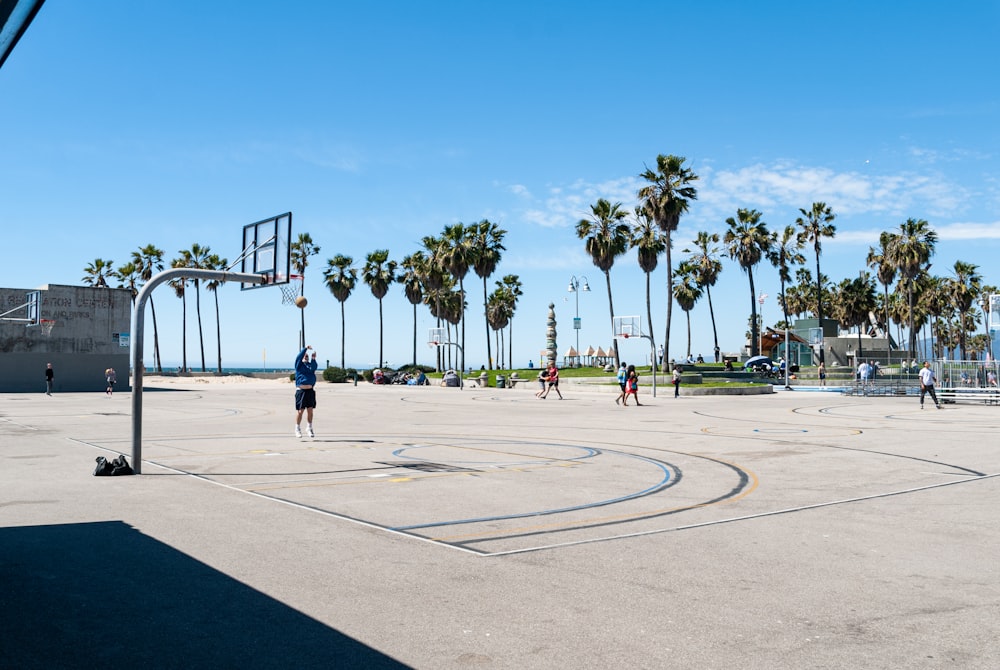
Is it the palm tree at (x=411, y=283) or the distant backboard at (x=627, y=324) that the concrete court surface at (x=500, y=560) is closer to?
the distant backboard at (x=627, y=324)

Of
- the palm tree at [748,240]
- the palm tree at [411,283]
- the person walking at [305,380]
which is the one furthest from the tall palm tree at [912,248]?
the person walking at [305,380]

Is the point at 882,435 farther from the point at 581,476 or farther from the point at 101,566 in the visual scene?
the point at 101,566

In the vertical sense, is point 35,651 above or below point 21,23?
below

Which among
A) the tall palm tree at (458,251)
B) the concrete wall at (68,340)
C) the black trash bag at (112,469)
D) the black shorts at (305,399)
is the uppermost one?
the tall palm tree at (458,251)

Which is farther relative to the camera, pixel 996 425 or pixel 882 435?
pixel 996 425

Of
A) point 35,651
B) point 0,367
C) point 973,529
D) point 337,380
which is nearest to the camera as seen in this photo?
point 35,651

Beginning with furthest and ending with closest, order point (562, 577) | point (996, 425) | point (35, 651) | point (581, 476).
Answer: point (996, 425) → point (581, 476) → point (562, 577) → point (35, 651)

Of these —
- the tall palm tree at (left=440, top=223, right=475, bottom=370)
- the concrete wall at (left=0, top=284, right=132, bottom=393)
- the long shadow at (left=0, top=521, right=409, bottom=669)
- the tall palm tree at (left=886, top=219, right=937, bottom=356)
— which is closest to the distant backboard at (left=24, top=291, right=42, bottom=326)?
the concrete wall at (left=0, top=284, right=132, bottom=393)

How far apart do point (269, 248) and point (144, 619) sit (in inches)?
530

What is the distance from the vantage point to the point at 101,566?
6.21 meters

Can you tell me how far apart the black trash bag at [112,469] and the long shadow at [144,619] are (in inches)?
177

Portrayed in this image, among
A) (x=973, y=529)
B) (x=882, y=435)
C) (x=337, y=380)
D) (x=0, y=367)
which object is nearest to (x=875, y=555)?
(x=973, y=529)

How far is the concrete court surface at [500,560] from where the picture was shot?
456cm

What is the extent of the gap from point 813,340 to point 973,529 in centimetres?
7281
